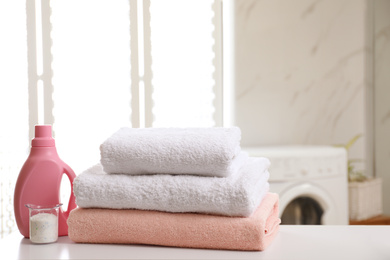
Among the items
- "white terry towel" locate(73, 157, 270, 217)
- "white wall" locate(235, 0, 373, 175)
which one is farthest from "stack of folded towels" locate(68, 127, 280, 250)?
"white wall" locate(235, 0, 373, 175)

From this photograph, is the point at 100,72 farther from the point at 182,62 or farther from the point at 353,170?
the point at 353,170

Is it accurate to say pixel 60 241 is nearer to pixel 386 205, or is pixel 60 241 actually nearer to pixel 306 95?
pixel 306 95

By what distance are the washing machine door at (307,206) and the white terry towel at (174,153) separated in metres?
1.44

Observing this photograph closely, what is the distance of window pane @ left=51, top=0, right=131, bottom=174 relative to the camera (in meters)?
2.15

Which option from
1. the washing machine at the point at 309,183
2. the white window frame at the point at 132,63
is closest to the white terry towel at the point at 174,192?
the washing machine at the point at 309,183

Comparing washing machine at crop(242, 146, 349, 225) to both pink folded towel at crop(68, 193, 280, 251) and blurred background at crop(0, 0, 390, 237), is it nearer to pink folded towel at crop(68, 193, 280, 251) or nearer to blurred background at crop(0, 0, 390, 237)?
blurred background at crop(0, 0, 390, 237)

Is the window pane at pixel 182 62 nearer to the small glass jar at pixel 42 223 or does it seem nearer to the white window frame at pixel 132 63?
the white window frame at pixel 132 63

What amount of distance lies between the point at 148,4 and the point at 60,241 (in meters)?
1.64

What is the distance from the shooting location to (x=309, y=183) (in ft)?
6.95

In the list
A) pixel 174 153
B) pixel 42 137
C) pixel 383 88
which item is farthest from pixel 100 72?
pixel 383 88

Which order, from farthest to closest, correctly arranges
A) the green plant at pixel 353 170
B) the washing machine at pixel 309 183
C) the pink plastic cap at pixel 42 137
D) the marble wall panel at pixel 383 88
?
the marble wall panel at pixel 383 88, the green plant at pixel 353 170, the washing machine at pixel 309 183, the pink plastic cap at pixel 42 137

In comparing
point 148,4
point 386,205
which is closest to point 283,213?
point 386,205

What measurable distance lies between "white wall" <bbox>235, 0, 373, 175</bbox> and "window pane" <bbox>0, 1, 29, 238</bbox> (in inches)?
45.5

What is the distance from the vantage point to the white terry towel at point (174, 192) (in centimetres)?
64
